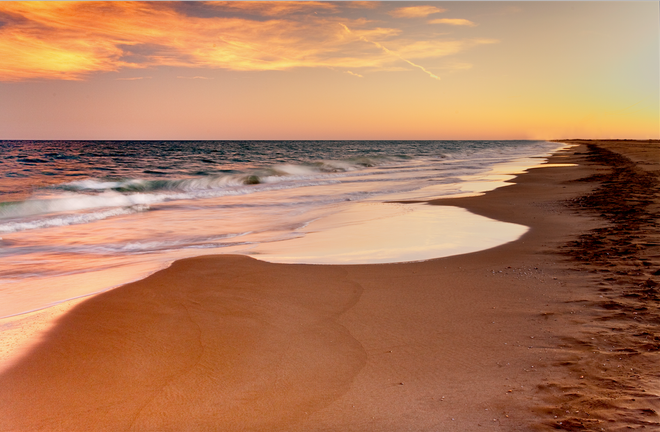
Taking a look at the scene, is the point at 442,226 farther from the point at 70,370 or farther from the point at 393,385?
the point at 70,370

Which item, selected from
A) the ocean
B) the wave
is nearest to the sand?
the ocean

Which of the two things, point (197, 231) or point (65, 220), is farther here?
point (65, 220)

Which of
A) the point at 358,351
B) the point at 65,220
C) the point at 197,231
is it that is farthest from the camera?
the point at 65,220

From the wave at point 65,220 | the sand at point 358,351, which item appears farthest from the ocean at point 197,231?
the sand at point 358,351

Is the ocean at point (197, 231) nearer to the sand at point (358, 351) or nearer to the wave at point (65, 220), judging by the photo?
the wave at point (65, 220)

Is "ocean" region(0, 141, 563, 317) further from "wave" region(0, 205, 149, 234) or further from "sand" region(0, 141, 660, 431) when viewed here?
"sand" region(0, 141, 660, 431)

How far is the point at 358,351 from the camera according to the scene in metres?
3.65

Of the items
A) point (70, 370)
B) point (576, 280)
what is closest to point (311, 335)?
point (70, 370)

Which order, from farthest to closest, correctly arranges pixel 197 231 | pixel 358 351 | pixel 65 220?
pixel 65 220, pixel 197 231, pixel 358 351

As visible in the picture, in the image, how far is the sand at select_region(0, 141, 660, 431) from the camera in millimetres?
2803

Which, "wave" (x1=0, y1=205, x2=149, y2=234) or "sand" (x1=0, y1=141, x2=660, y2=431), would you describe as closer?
"sand" (x1=0, y1=141, x2=660, y2=431)

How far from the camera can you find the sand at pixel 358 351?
9.20 ft

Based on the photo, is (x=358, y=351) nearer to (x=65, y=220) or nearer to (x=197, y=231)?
(x=197, y=231)

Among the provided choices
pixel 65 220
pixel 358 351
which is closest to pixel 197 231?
pixel 65 220
